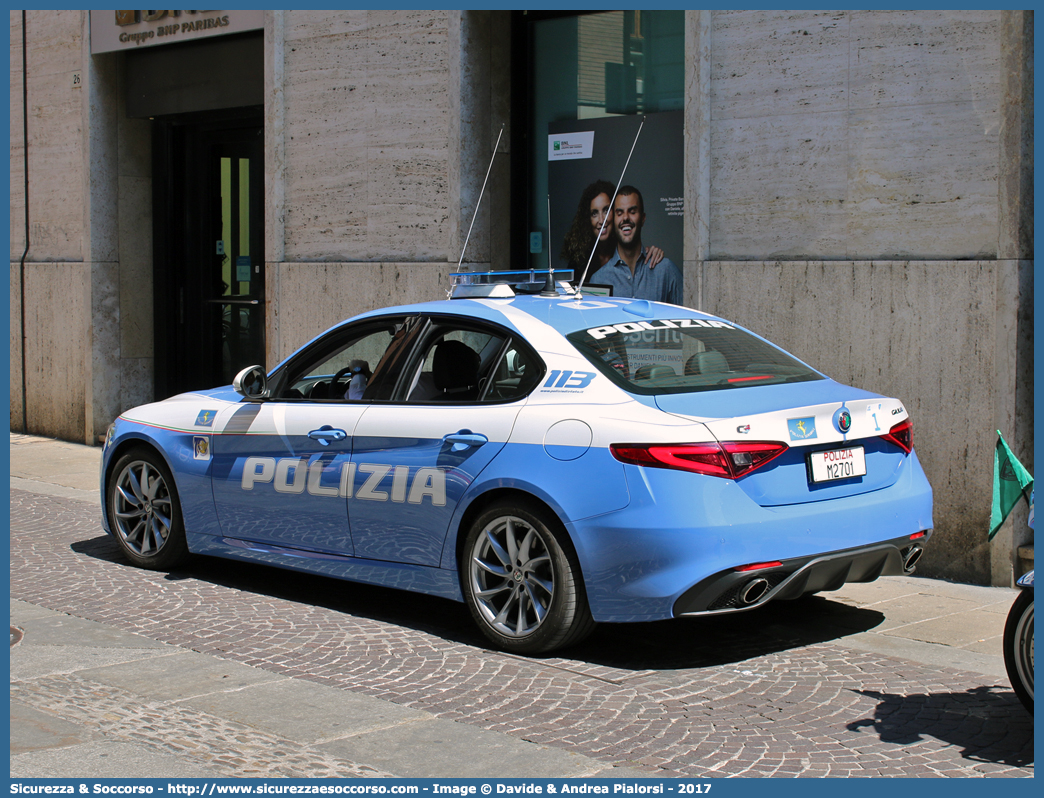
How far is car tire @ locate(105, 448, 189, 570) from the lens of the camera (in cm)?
725

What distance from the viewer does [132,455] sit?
7453 millimetres

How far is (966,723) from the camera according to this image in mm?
4672

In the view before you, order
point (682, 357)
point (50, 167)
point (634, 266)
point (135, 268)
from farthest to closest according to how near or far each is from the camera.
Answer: point (50, 167), point (135, 268), point (634, 266), point (682, 357)

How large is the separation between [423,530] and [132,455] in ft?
7.90

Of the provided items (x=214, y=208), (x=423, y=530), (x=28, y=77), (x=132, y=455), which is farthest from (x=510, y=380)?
(x=28, y=77)

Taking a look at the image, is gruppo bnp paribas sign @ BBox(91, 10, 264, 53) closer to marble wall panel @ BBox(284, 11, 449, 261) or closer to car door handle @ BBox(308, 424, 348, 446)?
marble wall panel @ BBox(284, 11, 449, 261)

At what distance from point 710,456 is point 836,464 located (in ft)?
2.07

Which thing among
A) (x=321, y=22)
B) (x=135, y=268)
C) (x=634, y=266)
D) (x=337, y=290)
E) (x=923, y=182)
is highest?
(x=321, y=22)

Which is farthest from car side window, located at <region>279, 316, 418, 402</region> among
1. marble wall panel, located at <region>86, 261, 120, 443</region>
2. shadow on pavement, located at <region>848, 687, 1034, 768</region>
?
marble wall panel, located at <region>86, 261, 120, 443</region>

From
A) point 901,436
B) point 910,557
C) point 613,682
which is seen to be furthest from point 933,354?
point 613,682

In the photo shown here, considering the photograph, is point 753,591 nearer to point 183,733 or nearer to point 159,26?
point 183,733

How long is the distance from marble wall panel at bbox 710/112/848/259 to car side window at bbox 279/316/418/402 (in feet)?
9.38

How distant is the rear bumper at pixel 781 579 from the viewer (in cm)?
502

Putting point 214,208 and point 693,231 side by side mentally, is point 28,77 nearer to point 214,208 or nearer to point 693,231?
point 214,208
